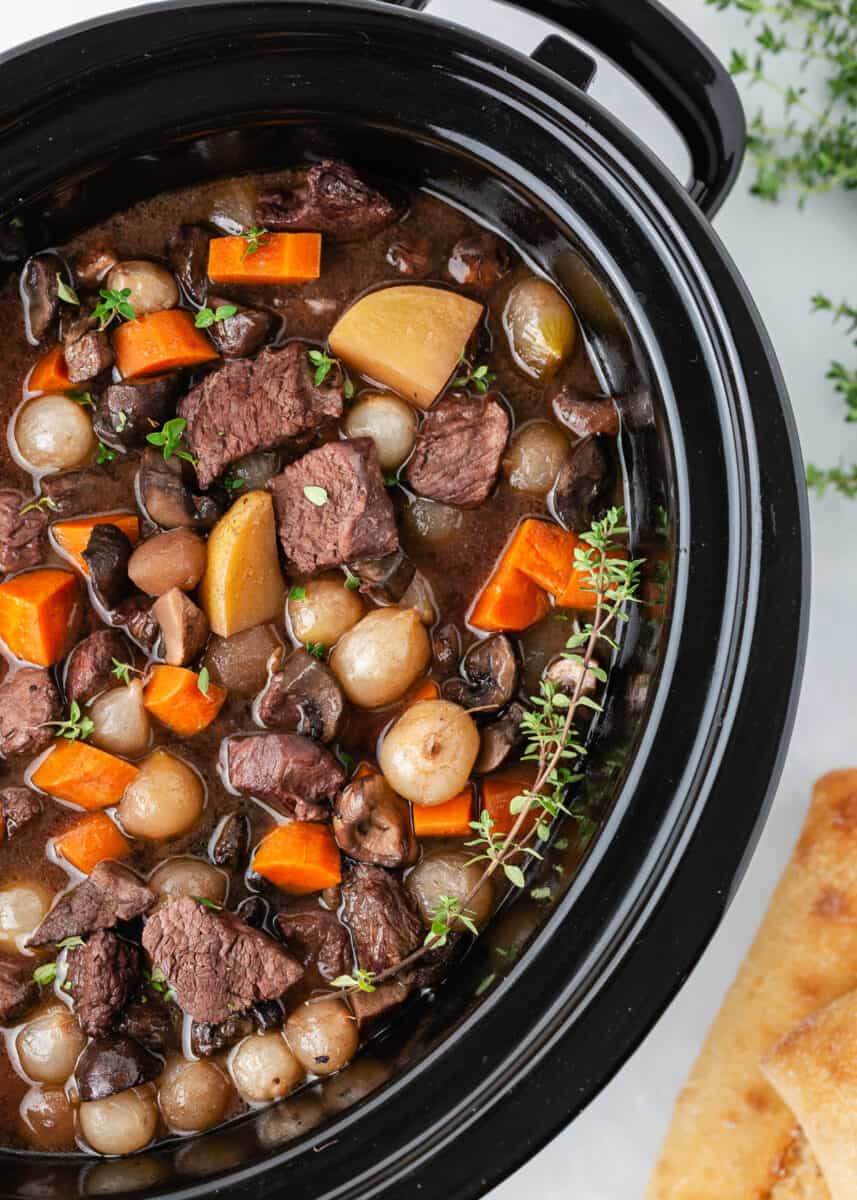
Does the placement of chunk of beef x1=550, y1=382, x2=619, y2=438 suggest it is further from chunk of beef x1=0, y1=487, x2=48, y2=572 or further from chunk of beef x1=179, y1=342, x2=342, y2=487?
chunk of beef x1=0, y1=487, x2=48, y2=572

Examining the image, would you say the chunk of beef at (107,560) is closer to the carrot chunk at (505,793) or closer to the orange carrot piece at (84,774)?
the orange carrot piece at (84,774)

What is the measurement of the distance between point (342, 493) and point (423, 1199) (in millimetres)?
1164

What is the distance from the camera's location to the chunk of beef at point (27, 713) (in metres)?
2.10

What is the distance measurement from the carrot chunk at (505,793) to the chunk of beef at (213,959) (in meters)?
0.44

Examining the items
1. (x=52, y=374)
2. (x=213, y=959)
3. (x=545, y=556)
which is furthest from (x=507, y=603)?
(x=52, y=374)

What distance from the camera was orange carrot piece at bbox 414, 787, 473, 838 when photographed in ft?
7.02

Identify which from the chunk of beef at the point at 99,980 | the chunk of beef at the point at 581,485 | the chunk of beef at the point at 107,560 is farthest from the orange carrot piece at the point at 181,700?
the chunk of beef at the point at 581,485

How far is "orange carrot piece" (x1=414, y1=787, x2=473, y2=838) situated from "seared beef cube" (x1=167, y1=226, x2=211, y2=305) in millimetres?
1020

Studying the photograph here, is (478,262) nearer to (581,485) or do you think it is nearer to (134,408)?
(581,485)

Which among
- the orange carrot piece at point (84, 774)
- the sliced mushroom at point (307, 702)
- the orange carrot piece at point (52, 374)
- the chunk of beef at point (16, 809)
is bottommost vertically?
the chunk of beef at point (16, 809)

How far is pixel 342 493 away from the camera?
206 centimetres

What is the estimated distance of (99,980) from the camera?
81.2 inches

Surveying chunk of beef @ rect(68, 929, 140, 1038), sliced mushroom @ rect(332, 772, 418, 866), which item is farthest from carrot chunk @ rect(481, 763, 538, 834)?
chunk of beef @ rect(68, 929, 140, 1038)

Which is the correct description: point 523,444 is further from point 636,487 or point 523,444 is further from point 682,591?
point 682,591
